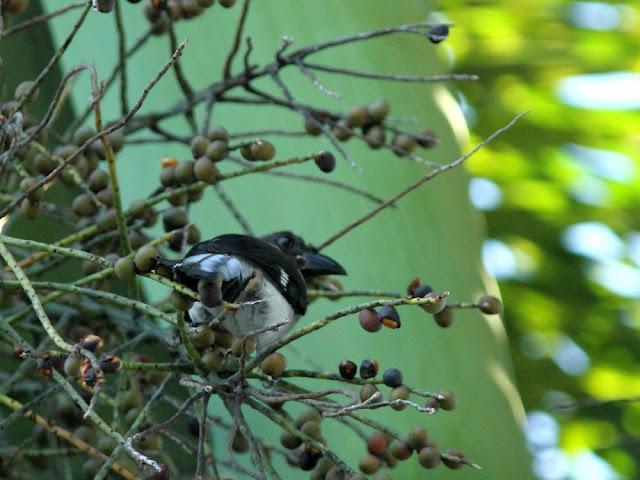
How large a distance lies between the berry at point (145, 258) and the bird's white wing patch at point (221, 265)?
18 millimetres

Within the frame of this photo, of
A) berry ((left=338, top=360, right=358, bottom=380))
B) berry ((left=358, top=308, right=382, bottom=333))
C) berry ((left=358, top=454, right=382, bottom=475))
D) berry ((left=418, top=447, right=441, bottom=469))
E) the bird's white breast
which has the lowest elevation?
the bird's white breast

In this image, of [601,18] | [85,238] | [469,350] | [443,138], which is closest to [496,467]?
[469,350]

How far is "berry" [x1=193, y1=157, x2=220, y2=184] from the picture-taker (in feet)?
3.42

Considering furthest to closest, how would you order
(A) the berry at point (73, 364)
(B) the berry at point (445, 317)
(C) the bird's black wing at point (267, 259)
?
(C) the bird's black wing at point (267, 259), (B) the berry at point (445, 317), (A) the berry at point (73, 364)

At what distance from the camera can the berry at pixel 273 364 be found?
0.93 m

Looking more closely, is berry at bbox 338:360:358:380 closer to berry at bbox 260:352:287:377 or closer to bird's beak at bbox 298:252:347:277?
berry at bbox 260:352:287:377

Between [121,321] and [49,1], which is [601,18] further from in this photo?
[121,321]

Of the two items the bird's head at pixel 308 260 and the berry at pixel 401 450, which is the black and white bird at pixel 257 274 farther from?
the berry at pixel 401 450

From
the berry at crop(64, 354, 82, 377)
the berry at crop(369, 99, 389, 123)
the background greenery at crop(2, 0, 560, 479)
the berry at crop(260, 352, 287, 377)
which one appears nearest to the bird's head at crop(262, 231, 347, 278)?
the background greenery at crop(2, 0, 560, 479)

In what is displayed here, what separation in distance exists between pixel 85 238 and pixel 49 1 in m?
0.66

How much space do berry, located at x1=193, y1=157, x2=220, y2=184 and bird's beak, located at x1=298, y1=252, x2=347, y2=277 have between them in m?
0.37

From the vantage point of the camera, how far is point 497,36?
77.5 inches

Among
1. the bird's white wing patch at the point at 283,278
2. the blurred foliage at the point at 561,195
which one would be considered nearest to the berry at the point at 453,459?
the bird's white wing patch at the point at 283,278

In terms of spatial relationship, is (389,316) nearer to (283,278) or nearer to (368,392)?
(368,392)
